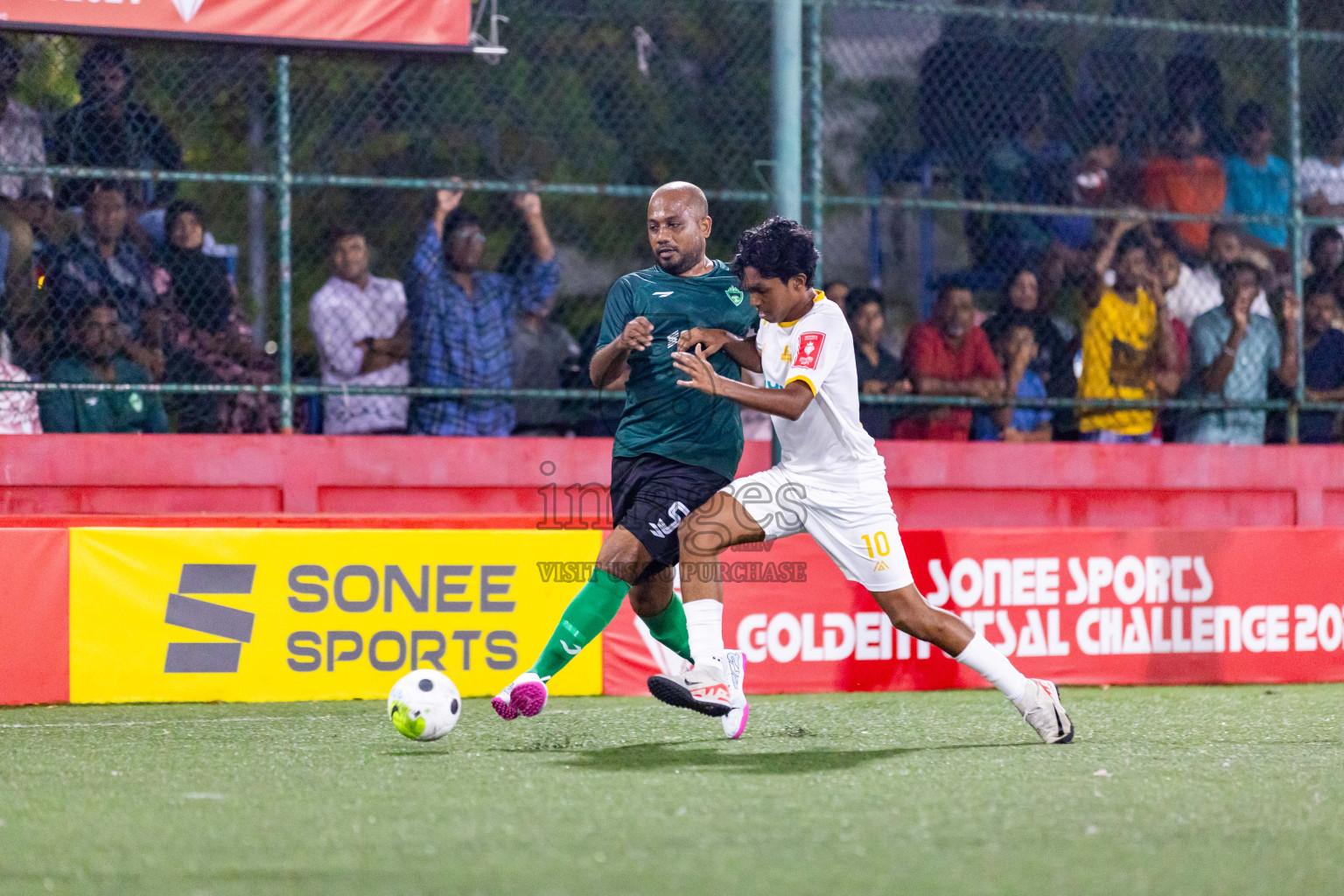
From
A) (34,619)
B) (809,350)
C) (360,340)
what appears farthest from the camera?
(360,340)

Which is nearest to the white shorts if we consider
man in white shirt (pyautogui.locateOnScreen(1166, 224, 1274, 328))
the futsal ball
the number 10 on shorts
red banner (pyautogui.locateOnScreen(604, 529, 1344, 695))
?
the number 10 on shorts

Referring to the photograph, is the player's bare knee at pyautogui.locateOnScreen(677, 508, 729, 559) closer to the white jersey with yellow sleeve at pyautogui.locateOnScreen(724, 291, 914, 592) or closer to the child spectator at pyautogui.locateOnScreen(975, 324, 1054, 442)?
the white jersey with yellow sleeve at pyautogui.locateOnScreen(724, 291, 914, 592)

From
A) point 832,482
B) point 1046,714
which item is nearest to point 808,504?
point 832,482

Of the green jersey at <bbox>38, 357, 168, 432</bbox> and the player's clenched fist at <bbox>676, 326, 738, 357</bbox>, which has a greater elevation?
the player's clenched fist at <bbox>676, 326, 738, 357</bbox>

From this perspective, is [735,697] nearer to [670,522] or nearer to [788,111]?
[670,522]

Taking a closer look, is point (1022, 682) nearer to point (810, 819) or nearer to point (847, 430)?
point (847, 430)

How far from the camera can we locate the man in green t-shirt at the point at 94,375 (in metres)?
8.83

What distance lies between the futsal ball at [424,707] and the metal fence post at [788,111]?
3.82m

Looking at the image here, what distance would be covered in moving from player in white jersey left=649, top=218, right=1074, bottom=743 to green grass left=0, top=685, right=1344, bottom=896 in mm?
264

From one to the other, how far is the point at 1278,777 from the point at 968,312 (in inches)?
214

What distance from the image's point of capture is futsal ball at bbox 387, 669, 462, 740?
5793mm

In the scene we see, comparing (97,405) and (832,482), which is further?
(97,405)

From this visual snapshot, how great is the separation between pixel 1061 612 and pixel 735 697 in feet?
10.8

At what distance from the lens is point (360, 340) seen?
9.45 meters
